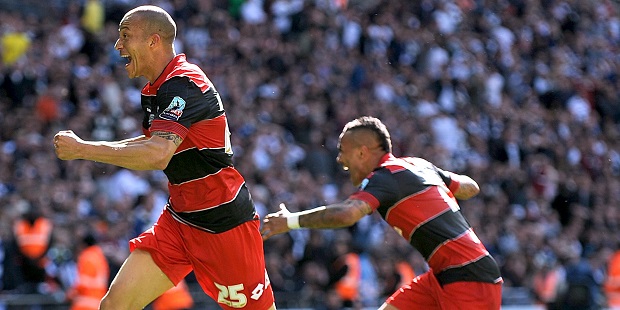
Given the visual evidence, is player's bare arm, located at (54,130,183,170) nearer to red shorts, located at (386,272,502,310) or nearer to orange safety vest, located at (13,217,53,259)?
red shorts, located at (386,272,502,310)

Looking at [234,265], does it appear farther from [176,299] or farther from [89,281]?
[176,299]

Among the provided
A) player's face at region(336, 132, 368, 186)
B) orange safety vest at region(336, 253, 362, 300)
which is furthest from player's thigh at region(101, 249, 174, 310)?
orange safety vest at region(336, 253, 362, 300)

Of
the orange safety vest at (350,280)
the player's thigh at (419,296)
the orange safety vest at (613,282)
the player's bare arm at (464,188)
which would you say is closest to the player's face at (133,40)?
the player's thigh at (419,296)

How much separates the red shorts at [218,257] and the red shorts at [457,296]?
4.00 ft

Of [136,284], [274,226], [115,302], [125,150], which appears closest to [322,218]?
[274,226]

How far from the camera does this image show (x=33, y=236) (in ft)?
46.8

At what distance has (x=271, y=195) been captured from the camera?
1783 cm

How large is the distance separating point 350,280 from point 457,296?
789 cm

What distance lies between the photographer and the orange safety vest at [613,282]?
1831cm

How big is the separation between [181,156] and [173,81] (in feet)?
1.81

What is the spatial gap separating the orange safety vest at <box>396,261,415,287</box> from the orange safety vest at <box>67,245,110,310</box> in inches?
188

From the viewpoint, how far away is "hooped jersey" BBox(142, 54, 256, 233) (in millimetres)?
7152

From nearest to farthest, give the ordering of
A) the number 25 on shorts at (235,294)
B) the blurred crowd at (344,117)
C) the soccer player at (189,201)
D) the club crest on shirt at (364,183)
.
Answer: the soccer player at (189,201)
the number 25 on shorts at (235,294)
the club crest on shirt at (364,183)
the blurred crowd at (344,117)

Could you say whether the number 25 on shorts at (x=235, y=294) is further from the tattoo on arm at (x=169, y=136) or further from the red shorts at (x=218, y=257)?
the tattoo on arm at (x=169, y=136)
